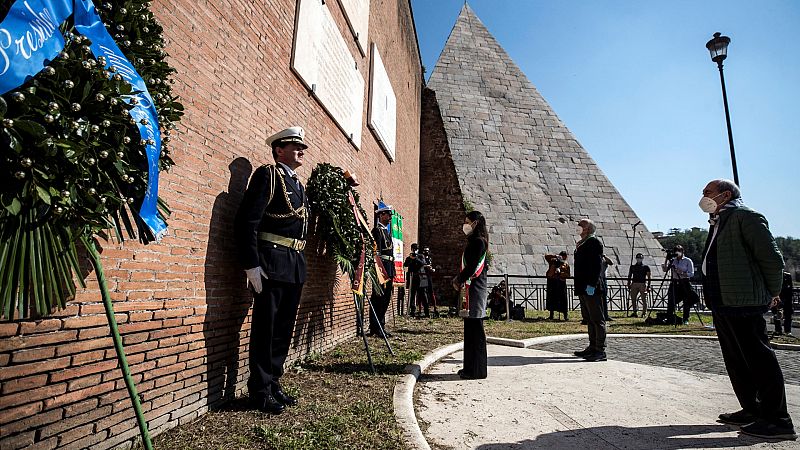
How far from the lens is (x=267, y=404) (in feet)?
10.5

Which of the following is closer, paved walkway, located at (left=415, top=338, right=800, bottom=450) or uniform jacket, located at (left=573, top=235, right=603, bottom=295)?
paved walkway, located at (left=415, top=338, right=800, bottom=450)

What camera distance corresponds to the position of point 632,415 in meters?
3.54

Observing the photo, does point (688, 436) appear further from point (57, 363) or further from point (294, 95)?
point (294, 95)

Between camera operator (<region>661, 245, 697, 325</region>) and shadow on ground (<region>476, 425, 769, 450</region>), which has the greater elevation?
camera operator (<region>661, 245, 697, 325</region>)

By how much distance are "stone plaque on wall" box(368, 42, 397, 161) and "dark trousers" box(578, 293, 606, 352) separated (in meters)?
5.53

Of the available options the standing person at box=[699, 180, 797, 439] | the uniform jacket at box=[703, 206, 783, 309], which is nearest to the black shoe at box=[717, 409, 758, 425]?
the standing person at box=[699, 180, 797, 439]

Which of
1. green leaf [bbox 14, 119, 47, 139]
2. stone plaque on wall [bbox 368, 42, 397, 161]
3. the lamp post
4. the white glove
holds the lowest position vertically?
the white glove

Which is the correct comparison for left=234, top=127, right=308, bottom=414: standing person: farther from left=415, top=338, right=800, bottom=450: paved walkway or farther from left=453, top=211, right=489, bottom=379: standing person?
left=453, top=211, right=489, bottom=379: standing person

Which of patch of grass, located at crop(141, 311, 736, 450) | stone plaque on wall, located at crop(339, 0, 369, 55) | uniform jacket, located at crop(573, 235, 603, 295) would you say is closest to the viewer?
patch of grass, located at crop(141, 311, 736, 450)

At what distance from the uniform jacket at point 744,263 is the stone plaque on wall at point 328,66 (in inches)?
190

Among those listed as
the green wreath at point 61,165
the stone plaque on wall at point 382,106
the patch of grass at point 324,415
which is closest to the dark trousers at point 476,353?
the patch of grass at point 324,415

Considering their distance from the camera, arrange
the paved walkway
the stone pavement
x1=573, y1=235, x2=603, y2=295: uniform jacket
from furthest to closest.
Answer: x1=573, y1=235, x2=603, y2=295: uniform jacket, the stone pavement, the paved walkway

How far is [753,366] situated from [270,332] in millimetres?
3961

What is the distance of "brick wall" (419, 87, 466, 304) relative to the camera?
15.5 m
